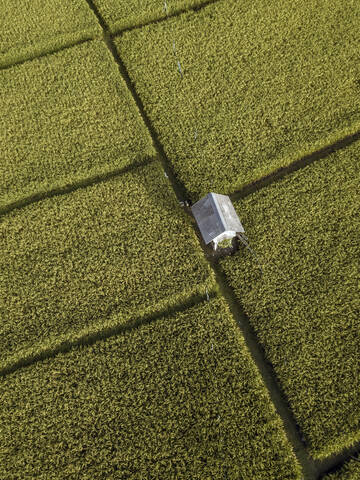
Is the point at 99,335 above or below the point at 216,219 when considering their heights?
below

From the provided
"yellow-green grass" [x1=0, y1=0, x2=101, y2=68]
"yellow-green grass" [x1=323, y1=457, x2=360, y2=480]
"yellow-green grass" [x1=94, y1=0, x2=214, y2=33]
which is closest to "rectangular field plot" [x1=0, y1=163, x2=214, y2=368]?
"yellow-green grass" [x1=323, y1=457, x2=360, y2=480]

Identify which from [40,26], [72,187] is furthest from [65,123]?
[40,26]

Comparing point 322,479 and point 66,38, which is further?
point 66,38

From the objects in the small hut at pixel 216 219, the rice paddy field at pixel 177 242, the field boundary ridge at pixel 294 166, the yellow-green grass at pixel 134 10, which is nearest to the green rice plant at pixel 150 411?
the rice paddy field at pixel 177 242

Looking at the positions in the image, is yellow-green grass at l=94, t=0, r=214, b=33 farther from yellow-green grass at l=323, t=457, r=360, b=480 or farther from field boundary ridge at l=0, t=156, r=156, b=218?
yellow-green grass at l=323, t=457, r=360, b=480

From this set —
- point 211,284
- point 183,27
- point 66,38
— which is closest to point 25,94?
point 66,38

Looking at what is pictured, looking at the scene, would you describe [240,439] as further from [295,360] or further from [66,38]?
[66,38]

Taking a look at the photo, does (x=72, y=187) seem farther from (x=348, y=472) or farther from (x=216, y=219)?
(x=348, y=472)
